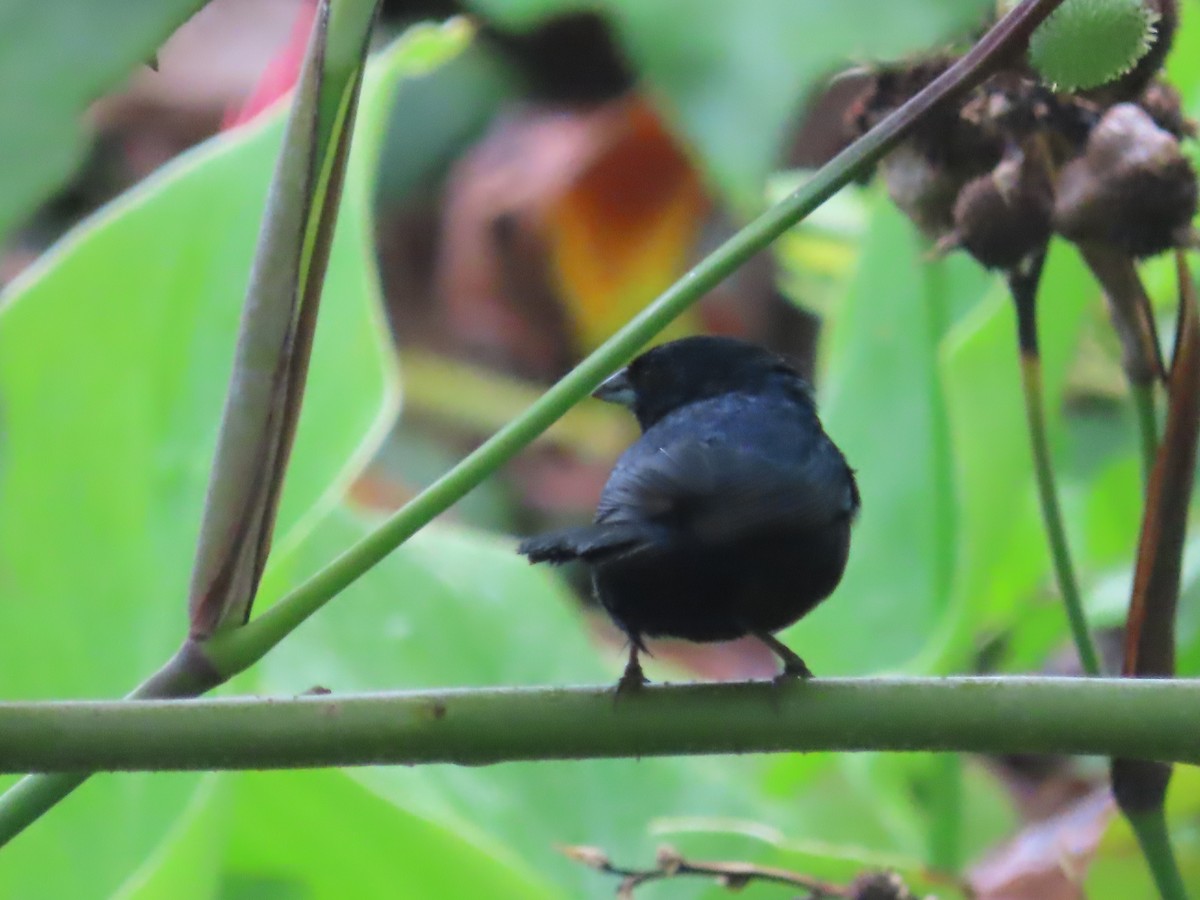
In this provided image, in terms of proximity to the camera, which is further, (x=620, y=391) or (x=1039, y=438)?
(x=620, y=391)

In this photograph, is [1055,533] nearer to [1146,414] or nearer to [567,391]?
[1146,414]

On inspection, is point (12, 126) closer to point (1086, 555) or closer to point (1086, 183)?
point (1086, 183)

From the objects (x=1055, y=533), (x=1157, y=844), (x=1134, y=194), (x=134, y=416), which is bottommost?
(x=1157, y=844)

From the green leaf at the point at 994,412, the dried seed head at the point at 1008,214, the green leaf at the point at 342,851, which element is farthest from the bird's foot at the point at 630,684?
the green leaf at the point at 994,412

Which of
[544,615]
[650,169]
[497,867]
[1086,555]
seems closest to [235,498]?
[497,867]

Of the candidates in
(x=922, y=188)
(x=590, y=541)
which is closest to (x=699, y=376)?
(x=922, y=188)

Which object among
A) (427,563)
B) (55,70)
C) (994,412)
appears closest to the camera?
(55,70)
